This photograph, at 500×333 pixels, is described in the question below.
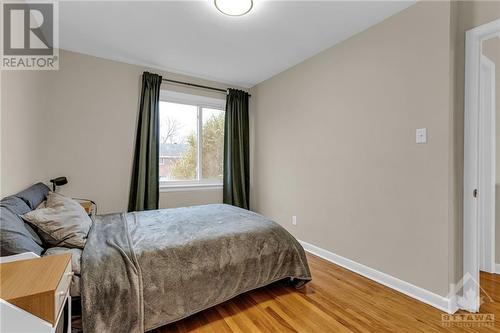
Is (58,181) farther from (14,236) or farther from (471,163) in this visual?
(471,163)

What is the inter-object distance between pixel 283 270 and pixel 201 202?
209 cm

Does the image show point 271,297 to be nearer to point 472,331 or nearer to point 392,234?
point 392,234

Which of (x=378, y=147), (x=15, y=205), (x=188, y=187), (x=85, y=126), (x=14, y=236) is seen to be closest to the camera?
(x=14, y=236)

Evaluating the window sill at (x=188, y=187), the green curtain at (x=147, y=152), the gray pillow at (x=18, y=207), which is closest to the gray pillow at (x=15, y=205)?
the gray pillow at (x=18, y=207)

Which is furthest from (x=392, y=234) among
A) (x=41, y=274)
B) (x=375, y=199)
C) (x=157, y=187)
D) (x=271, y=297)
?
(x=157, y=187)

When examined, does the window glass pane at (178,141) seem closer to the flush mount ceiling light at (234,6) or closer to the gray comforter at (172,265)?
the gray comforter at (172,265)

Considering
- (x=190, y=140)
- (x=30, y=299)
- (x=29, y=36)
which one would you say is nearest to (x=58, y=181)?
(x=29, y=36)

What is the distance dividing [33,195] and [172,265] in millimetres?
1364

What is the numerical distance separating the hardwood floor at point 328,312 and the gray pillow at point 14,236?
99 cm

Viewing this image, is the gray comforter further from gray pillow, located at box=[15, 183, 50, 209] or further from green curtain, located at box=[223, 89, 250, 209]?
green curtain, located at box=[223, 89, 250, 209]

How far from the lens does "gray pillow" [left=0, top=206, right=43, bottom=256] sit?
48.3 inches

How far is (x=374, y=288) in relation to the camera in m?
2.21

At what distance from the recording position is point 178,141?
3.80 metres

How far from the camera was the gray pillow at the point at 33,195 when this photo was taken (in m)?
1.78
